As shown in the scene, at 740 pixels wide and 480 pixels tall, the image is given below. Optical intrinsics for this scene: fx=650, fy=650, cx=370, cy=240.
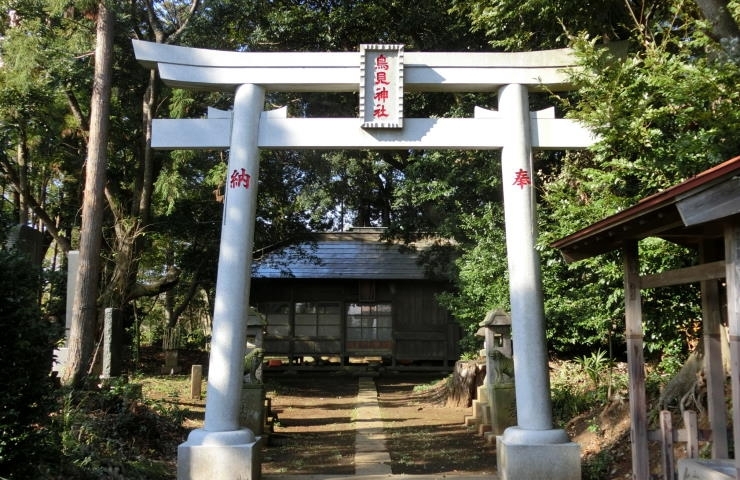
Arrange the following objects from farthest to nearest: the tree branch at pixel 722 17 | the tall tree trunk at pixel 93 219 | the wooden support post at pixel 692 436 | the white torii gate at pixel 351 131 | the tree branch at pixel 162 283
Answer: the tree branch at pixel 162 283 < the tall tree trunk at pixel 93 219 < the white torii gate at pixel 351 131 < the tree branch at pixel 722 17 < the wooden support post at pixel 692 436

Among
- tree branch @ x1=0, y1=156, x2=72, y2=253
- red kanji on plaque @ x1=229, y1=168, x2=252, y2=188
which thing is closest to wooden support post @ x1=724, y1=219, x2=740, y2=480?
red kanji on plaque @ x1=229, y1=168, x2=252, y2=188

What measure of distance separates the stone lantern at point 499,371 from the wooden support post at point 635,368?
4.39 metres

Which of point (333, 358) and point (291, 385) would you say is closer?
point (291, 385)

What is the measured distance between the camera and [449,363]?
22297 mm

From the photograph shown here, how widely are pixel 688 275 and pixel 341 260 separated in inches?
722

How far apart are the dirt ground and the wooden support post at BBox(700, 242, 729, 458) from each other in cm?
349

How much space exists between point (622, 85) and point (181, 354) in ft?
56.7

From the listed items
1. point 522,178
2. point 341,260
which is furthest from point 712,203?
point 341,260

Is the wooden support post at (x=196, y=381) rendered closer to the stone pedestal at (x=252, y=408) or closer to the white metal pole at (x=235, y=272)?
the stone pedestal at (x=252, y=408)

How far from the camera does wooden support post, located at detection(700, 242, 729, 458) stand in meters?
5.73

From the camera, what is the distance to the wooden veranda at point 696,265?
13.3 ft

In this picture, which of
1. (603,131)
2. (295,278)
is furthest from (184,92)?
(603,131)

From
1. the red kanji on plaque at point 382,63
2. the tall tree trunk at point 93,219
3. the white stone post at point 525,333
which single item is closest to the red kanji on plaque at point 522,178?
the white stone post at point 525,333

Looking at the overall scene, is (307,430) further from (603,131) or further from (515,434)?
(603,131)
